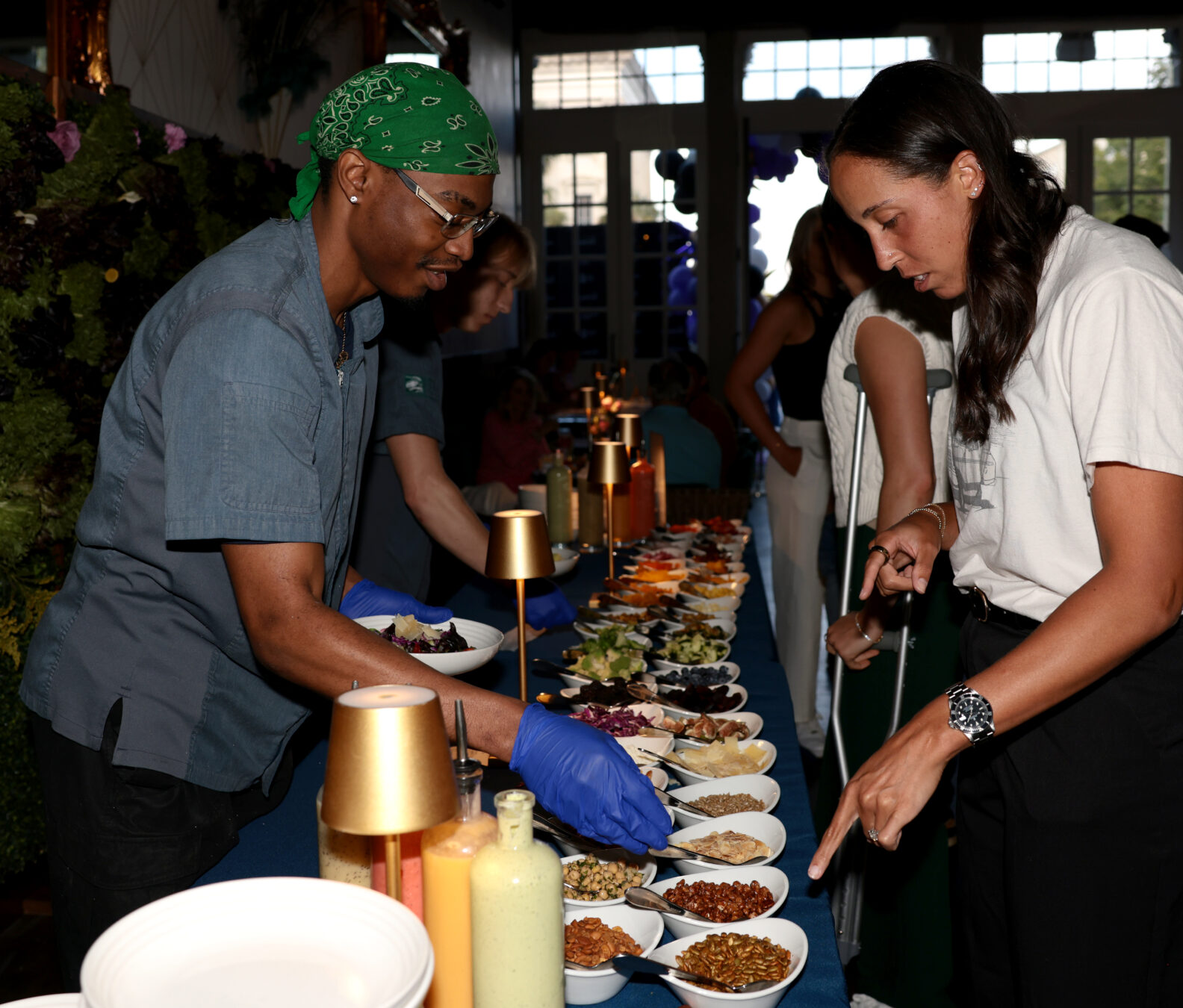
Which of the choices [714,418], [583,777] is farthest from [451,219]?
[714,418]

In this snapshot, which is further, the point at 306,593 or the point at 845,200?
the point at 845,200

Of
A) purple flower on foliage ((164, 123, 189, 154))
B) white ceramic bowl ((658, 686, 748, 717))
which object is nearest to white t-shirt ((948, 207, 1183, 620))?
white ceramic bowl ((658, 686, 748, 717))

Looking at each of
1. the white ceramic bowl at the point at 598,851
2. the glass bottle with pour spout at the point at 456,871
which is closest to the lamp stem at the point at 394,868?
the glass bottle with pour spout at the point at 456,871

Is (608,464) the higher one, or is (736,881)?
(608,464)

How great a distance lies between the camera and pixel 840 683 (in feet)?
6.35

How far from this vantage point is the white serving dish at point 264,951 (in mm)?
623

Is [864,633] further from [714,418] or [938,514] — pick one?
[714,418]

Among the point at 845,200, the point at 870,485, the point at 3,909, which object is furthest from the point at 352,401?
the point at 3,909

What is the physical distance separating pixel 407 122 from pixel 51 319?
1476mm

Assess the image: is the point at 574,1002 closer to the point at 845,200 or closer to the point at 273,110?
the point at 845,200

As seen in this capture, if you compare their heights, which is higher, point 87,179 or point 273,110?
point 273,110

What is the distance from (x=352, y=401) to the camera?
4.36 ft

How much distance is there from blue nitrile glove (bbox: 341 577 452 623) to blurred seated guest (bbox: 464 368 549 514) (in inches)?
127

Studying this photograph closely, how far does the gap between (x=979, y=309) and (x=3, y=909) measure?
104 inches
